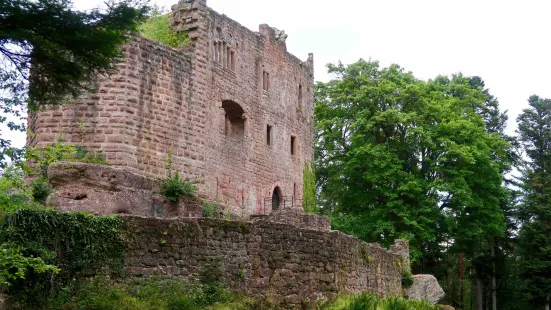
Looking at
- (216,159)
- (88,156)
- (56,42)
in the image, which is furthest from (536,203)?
(56,42)

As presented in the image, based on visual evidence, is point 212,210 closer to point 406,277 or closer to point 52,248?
point 406,277

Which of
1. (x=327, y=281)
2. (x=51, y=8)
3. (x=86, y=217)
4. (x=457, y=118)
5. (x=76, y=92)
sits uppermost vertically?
(x=457, y=118)

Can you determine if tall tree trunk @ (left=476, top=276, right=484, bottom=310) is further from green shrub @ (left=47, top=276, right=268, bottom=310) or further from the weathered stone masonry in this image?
green shrub @ (left=47, top=276, right=268, bottom=310)

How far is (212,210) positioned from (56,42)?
14.6 m

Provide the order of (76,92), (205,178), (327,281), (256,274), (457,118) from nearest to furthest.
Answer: (76,92) < (256,274) < (327,281) < (205,178) < (457,118)

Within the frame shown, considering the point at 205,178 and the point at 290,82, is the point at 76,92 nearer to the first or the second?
the point at 205,178

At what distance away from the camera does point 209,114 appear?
2453cm

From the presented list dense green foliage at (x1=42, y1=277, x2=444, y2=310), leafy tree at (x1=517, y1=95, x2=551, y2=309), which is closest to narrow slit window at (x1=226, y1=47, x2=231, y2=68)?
dense green foliage at (x1=42, y1=277, x2=444, y2=310)

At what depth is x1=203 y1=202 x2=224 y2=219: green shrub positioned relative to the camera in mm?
23062

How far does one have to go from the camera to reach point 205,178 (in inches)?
948

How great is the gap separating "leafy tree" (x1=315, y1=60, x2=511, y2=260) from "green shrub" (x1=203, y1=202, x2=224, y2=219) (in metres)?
11.9

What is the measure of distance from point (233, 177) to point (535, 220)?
76.1 ft


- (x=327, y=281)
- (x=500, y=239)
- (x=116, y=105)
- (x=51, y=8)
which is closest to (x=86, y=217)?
(x=51, y=8)

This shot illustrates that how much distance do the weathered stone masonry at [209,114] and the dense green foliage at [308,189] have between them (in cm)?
43
